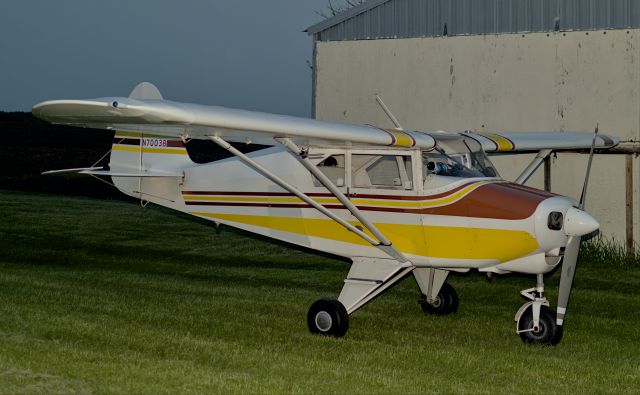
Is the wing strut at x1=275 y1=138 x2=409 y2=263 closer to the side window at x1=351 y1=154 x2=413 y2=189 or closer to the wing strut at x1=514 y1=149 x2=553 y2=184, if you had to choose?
the side window at x1=351 y1=154 x2=413 y2=189

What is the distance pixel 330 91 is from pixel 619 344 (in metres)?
11.0

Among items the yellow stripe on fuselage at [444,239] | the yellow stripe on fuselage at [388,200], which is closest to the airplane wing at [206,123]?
the yellow stripe on fuselage at [388,200]

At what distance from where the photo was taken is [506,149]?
14125 mm

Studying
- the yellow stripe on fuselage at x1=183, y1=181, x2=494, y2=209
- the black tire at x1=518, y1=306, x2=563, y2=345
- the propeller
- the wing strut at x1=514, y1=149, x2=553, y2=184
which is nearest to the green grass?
the black tire at x1=518, y1=306, x2=563, y2=345

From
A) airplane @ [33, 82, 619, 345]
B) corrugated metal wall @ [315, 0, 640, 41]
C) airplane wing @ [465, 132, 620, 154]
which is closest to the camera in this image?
airplane @ [33, 82, 619, 345]

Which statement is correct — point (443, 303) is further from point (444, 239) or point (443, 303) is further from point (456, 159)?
point (456, 159)

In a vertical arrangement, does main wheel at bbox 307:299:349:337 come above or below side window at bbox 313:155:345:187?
below

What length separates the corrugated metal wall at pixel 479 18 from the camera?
1892 centimetres

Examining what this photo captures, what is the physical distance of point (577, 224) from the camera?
11.0m

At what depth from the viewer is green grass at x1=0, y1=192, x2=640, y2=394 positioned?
922cm

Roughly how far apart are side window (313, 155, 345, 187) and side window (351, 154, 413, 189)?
245 mm

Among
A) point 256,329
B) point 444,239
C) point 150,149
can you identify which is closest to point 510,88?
point 150,149

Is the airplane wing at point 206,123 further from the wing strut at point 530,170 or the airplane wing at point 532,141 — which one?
the wing strut at point 530,170

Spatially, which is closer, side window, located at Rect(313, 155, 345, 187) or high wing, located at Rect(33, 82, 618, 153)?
high wing, located at Rect(33, 82, 618, 153)
